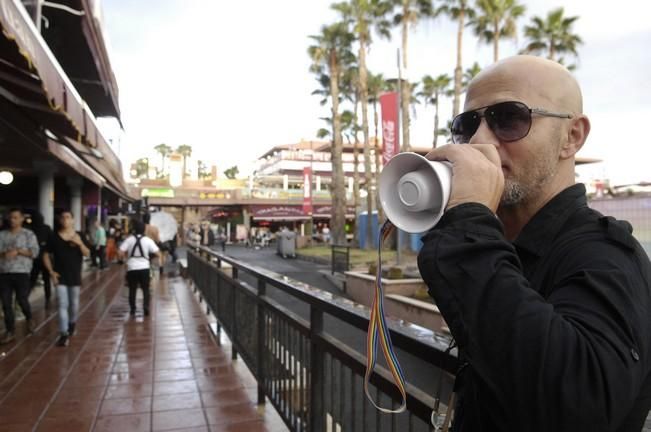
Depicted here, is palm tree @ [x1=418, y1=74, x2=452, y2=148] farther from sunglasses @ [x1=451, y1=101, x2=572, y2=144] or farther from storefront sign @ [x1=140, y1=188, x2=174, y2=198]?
sunglasses @ [x1=451, y1=101, x2=572, y2=144]

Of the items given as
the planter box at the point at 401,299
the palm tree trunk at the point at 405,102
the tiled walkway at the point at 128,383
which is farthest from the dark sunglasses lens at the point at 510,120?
the palm tree trunk at the point at 405,102

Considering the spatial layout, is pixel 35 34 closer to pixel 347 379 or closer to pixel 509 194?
pixel 347 379

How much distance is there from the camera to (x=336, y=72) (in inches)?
1110

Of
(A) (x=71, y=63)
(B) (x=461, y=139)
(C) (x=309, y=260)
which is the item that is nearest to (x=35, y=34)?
(B) (x=461, y=139)

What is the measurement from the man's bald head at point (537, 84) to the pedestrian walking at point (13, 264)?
6845 mm

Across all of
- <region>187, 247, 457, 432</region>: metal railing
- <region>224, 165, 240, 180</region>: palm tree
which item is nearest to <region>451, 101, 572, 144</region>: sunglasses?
<region>187, 247, 457, 432</region>: metal railing

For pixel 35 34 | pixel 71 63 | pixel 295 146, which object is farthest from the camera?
pixel 295 146

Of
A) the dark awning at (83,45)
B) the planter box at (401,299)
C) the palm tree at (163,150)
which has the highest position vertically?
the palm tree at (163,150)

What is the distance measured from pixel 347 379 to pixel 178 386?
2916 mm

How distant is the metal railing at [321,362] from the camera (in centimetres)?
160

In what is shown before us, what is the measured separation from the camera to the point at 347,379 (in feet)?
7.57

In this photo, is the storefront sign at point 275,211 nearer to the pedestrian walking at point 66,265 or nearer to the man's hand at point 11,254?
the pedestrian walking at point 66,265

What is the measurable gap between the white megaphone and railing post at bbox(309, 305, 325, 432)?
5.77 feet

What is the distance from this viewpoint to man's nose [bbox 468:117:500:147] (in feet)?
3.52
